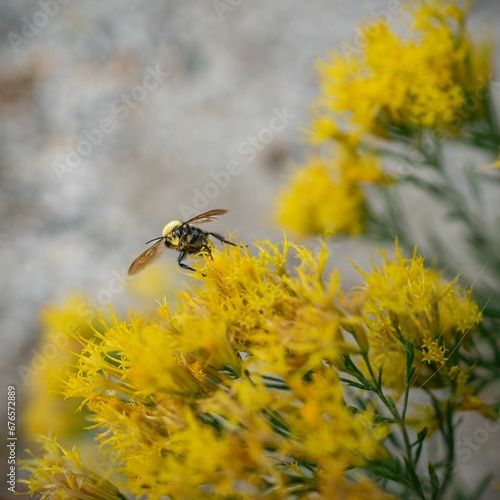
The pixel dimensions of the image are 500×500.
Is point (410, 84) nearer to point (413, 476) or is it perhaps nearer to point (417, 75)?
point (417, 75)

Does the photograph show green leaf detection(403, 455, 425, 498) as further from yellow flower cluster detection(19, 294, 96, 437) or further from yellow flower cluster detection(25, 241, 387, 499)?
yellow flower cluster detection(19, 294, 96, 437)

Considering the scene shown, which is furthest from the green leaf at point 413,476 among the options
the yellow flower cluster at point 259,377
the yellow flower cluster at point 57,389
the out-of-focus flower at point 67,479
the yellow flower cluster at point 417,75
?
the yellow flower cluster at point 57,389

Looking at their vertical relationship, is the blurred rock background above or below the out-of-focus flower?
above

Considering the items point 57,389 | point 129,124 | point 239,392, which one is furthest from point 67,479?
point 129,124

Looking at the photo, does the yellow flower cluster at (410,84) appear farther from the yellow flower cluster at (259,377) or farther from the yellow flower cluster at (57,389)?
the yellow flower cluster at (57,389)

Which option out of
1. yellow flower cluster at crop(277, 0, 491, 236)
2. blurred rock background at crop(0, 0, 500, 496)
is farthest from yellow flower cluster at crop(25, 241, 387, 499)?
blurred rock background at crop(0, 0, 500, 496)

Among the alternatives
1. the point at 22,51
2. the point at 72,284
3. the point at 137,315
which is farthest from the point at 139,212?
the point at 137,315
